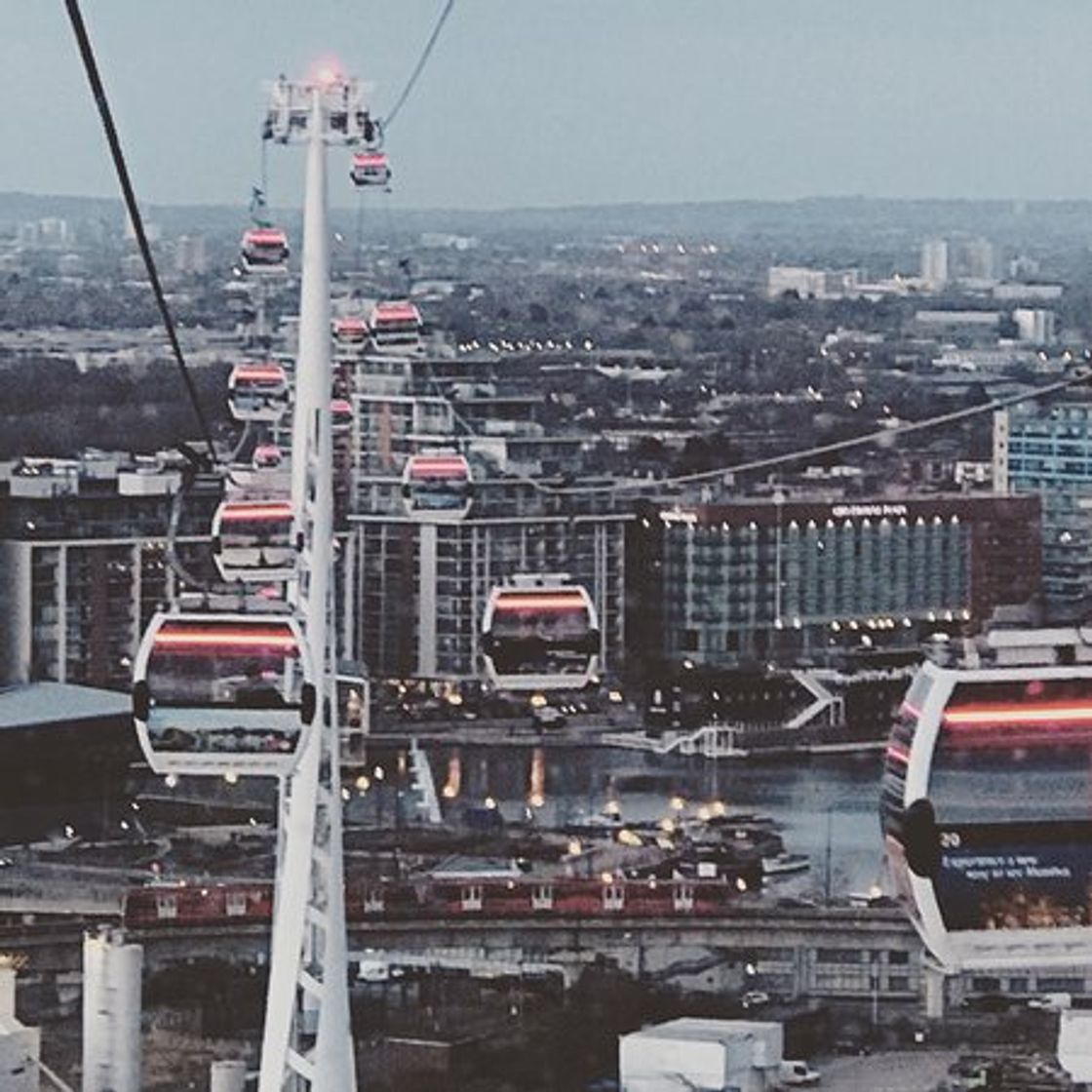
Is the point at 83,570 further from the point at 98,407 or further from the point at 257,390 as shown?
the point at 257,390

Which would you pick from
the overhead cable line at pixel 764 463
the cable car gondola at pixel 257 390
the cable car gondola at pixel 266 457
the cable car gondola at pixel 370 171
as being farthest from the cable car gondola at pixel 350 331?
the overhead cable line at pixel 764 463

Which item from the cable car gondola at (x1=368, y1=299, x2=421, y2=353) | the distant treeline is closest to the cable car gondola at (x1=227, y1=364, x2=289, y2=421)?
the cable car gondola at (x1=368, y1=299, x2=421, y2=353)

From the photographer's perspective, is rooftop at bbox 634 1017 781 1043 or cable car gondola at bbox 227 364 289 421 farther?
rooftop at bbox 634 1017 781 1043

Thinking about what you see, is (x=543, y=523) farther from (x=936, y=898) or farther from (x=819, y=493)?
(x=936, y=898)

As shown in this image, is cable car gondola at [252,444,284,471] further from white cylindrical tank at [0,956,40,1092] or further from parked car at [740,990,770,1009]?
parked car at [740,990,770,1009]

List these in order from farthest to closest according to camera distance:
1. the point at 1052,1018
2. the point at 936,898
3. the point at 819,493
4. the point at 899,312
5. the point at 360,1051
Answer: the point at 899,312 → the point at 819,493 → the point at 1052,1018 → the point at 360,1051 → the point at 936,898

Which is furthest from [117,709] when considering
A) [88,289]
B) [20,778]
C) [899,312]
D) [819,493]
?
[899,312]


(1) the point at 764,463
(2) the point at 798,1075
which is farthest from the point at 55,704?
(2) the point at 798,1075
